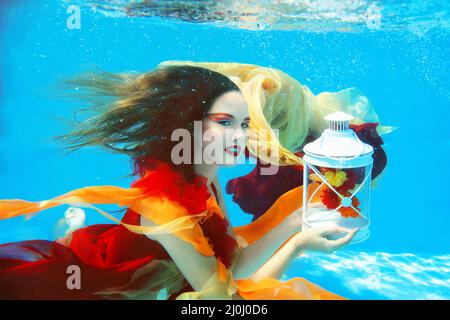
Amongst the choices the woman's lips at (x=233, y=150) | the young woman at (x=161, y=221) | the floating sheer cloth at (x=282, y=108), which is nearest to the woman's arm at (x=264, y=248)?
the young woman at (x=161, y=221)

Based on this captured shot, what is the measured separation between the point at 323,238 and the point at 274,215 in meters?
0.31

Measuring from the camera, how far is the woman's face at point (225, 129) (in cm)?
182

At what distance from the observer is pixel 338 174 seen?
1.73m

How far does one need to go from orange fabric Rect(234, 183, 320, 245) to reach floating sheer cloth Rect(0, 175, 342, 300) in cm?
8

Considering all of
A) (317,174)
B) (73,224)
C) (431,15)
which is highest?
(431,15)

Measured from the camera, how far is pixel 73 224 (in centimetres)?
201

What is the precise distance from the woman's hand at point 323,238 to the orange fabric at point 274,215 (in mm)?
221

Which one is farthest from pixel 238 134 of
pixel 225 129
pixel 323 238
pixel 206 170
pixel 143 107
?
pixel 323 238

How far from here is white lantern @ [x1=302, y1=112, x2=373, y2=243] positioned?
1.70 m

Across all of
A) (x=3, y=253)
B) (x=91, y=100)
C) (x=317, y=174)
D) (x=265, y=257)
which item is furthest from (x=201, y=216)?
(x=3, y=253)

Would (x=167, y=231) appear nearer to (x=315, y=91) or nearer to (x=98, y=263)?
(x=98, y=263)

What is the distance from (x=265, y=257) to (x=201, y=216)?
31 centimetres

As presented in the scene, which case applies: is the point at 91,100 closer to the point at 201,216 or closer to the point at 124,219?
the point at 124,219

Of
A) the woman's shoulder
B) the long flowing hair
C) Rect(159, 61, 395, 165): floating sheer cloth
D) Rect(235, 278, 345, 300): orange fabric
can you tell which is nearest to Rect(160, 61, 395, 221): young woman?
Rect(159, 61, 395, 165): floating sheer cloth
